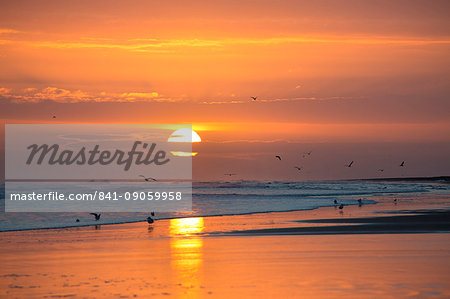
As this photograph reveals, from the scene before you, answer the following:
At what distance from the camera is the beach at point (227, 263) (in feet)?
44.1

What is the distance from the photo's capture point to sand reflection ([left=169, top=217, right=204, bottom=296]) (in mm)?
14383

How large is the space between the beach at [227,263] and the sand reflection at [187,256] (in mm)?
28

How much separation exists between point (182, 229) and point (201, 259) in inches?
391

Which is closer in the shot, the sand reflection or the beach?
the beach

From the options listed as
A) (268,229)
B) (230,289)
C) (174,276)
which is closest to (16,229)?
(268,229)

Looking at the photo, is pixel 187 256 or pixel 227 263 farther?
pixel 187 256

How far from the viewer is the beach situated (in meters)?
13.5

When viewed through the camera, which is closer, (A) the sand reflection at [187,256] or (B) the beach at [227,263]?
(B) the beach at [227,263]

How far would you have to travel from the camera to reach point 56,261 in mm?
17875

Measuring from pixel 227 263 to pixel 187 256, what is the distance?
194cm

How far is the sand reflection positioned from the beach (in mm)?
28

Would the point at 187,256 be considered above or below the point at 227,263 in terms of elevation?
above

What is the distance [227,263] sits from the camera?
17094mm

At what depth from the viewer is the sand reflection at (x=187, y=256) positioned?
14.4m
